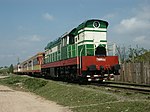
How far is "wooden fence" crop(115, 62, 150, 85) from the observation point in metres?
23.7

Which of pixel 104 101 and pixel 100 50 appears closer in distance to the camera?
pixel 104 101

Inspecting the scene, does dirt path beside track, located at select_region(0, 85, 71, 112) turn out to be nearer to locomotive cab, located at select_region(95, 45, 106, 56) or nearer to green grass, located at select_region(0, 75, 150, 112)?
green grass, located at select_region(0, 75, 150, 112)

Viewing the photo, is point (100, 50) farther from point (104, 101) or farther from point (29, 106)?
point (104, 101)

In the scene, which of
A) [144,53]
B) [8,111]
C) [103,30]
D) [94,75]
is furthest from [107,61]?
[144,53]

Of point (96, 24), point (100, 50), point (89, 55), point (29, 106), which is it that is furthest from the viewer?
point (96, 24)

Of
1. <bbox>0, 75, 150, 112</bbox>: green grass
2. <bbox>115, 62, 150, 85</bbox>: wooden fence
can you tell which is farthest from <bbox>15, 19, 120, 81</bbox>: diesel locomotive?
<bbox>115, 62, 150, 85</bbox>: wooden fence

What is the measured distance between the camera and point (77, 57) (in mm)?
19969

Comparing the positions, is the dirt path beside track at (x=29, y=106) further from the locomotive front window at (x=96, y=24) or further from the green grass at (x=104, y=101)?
the locomotive front window at (x=96, y=24)

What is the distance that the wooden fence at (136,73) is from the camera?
23691mm

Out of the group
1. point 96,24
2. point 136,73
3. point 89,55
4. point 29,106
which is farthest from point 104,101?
point 136,73

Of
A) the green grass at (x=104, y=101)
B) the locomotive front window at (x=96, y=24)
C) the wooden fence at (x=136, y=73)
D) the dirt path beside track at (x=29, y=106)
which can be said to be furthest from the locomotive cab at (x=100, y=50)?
the dirt path beside track at (x=29, y=106)

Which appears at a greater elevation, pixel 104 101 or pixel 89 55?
pixel 89 55

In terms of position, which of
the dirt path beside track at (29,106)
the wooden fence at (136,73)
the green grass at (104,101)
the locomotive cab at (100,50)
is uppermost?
the locomotive cab at (100,50)

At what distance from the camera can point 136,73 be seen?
25516 mm
